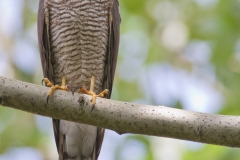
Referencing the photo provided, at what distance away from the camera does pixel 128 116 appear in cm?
406

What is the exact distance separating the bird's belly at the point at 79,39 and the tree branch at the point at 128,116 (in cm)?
182

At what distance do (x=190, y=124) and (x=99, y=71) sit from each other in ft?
8.37

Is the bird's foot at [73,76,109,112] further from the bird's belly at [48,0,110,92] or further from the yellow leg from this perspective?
the bird's belly at [48,0,110,92]

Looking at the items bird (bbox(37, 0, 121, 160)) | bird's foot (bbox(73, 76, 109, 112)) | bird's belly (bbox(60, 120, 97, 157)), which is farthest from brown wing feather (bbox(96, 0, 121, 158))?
bird's foot (bbox(73, 76, 109, 112))

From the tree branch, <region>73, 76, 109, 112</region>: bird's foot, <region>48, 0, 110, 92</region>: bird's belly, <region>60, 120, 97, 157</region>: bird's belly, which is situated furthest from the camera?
<region>60, 120, 97, 157</region>: bird's belly

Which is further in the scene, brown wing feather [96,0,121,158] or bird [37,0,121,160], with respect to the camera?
brown wing feather [96,0,121,158]

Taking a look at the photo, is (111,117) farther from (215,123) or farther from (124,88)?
(124,88)

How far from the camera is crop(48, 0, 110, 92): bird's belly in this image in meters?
6.10

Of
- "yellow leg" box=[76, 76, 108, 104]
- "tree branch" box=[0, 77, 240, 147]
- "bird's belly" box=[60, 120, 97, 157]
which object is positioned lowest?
"bird's belly" box=[60, 120, 97, 157]

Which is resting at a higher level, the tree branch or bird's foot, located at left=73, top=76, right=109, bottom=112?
the tree branch

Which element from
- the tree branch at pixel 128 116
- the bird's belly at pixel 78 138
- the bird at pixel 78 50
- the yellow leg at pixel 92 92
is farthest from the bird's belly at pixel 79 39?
the tree branch at pixel 128 116

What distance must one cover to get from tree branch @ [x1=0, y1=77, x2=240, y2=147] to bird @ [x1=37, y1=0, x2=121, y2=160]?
1.80m

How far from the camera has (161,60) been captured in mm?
7613

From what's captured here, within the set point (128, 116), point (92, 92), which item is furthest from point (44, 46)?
point (128, 116)
